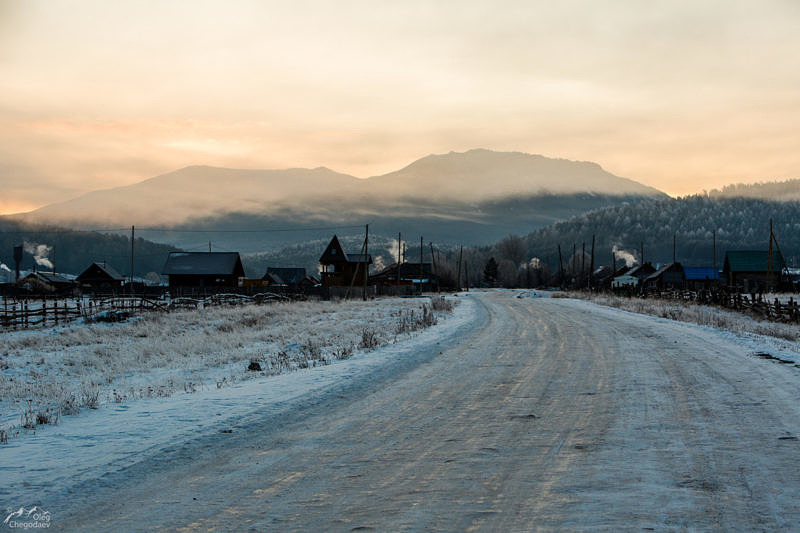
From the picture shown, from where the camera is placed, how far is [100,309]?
43.1 metres

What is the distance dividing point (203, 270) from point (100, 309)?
42157 millimetres

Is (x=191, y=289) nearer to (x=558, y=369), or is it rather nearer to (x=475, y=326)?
(x=475, y=326)

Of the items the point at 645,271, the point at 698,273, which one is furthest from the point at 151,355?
the point at 645,271

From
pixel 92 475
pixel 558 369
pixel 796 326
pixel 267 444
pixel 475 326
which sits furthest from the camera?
pixel 796 326

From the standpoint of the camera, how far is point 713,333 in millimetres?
21438

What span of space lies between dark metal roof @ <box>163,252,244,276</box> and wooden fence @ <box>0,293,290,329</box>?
22.9 metres

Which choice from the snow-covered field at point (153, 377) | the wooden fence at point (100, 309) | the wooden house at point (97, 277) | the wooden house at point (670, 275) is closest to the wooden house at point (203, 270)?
the wooden house at point (97, 277)

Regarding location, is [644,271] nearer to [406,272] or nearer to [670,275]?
[670,275]

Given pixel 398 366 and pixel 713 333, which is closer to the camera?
pixel 398 366

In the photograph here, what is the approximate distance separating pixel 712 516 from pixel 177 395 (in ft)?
28.4

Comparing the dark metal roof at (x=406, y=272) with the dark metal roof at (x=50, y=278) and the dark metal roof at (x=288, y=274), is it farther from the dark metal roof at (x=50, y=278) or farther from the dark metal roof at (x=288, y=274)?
the dark metal roof at (x=50, y=278)

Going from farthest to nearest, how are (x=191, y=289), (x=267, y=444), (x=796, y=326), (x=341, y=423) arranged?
(x=191, y=289)
(x=796, y=326)
(x=341, y=423)
(x=267, y=444)

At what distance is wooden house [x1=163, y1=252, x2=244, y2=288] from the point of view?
84438mm

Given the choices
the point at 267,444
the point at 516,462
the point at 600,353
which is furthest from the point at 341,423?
the point at 600,353
